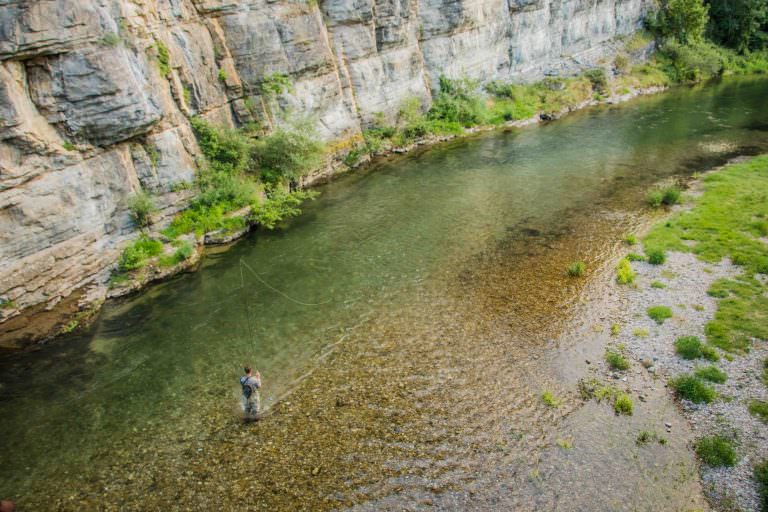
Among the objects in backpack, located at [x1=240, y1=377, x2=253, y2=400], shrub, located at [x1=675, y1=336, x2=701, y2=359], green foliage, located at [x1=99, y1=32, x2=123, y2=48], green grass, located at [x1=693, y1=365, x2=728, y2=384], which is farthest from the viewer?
green foliage, located at [x1=99, y1=32, x2=123, y2=48]

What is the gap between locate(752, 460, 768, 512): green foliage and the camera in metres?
11.1

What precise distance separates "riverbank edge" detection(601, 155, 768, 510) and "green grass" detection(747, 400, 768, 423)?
0.37 feet

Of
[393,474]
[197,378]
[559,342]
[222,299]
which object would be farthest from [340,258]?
[393,474]

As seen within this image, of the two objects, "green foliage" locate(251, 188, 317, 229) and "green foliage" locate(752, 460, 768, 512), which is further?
"green foliage" locate(251, 188, 317, 229)

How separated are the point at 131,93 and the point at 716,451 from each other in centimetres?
2685

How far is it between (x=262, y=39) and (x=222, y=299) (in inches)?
744

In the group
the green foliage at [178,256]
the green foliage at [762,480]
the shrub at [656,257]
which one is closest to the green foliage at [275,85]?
the green foliage at [178,256]

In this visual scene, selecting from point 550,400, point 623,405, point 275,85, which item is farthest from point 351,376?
point 275,85

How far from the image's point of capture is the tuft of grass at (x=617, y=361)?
15.8 metres

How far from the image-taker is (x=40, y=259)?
65.5 ft

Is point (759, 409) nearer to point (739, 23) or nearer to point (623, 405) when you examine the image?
point (623, 405)

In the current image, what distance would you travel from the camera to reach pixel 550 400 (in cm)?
1468

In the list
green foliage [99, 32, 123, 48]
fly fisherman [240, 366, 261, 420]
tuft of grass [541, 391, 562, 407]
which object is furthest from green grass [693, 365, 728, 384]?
green foliage [99, 32, 123, 48]

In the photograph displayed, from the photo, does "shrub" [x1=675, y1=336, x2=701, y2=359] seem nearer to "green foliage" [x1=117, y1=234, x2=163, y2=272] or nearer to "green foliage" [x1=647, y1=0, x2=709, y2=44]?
"green foliage" [x1=117, y1=234, x2=163, y2=272]
